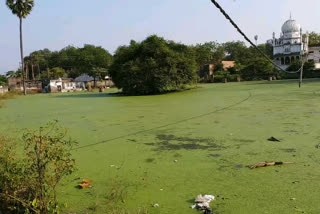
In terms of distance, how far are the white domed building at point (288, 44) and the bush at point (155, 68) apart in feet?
80.1

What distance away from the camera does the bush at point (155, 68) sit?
1656cm

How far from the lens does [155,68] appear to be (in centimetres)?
1662

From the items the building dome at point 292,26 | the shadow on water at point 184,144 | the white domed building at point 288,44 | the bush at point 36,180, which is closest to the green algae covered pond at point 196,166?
the shadow on water at point 184,144

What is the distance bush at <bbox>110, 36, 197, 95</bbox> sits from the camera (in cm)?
1656

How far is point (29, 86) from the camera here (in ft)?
103

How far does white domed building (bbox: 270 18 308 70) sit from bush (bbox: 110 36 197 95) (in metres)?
24.4

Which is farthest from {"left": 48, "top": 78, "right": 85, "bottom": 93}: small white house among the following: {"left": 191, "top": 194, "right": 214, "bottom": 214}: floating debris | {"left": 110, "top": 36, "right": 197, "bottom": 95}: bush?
{"left": 191, "top": 194, "right": 214, "bottom": 214}: floating debris

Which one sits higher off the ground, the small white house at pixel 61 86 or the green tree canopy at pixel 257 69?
the green tree canopy at pixel 257 69

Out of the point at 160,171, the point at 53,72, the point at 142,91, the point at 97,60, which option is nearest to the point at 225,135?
the point at 160,171

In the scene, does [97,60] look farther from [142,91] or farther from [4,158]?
[4,158]

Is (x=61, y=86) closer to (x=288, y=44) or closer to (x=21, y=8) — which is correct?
(x=21, y=8)

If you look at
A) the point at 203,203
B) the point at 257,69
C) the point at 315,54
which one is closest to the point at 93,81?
the point at 257,69

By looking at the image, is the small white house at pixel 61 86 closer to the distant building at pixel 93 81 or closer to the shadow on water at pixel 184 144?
the distant building at pixel 93 81

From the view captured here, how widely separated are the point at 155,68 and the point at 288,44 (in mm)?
27623
